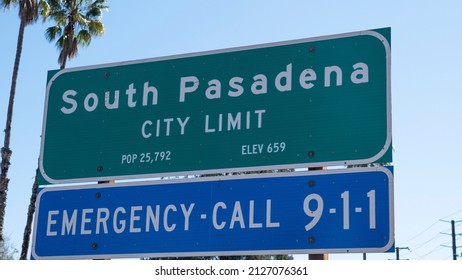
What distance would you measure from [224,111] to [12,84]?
22.1 metres

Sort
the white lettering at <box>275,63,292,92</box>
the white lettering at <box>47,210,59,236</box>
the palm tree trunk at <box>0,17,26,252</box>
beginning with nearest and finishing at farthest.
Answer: the white lettering at <box>275,63,292,92</box> → the white lettering at <box>47,210,59,236</box> → the palm tree trunk at <box>0,17,26,252</box>

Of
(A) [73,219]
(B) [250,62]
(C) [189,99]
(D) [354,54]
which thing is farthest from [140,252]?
(D) [354,54]

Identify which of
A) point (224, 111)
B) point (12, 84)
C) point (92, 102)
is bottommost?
point (224, 111)

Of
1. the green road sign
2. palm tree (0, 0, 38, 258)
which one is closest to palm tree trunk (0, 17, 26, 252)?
palm tree (0, 0, 38, 258)

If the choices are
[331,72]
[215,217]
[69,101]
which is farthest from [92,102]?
[331,72]

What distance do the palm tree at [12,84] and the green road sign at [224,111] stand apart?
19963 millimetres

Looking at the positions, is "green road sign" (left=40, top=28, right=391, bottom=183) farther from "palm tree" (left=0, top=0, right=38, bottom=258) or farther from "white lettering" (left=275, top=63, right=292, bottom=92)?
"palm tree" (left=0, top=0, right=38, bottom=258)

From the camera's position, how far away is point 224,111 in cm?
711

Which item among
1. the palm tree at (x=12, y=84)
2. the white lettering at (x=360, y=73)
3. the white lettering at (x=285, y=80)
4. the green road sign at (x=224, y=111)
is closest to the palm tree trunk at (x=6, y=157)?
the palm tree at (x=12, y=84)

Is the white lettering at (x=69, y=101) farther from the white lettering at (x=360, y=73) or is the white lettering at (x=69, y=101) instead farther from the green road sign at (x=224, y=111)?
the white lettering at (x=360, y=73)

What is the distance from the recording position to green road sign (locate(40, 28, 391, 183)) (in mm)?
6641

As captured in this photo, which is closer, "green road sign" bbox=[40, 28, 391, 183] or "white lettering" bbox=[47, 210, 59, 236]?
"green road sign" bbox=[40, 28, 391, 183]

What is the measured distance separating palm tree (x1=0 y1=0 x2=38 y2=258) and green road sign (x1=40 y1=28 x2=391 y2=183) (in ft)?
65.5

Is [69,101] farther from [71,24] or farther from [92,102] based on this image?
[71,24]
